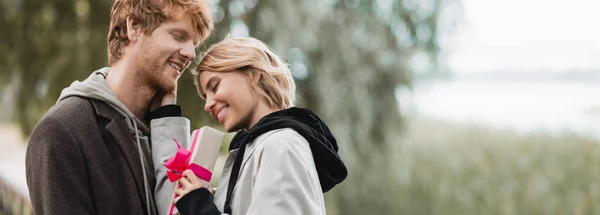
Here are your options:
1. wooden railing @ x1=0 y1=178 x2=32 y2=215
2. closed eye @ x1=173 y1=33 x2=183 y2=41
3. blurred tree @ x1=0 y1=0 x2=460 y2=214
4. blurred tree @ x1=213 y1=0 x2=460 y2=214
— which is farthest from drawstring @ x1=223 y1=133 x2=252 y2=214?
blurred tree @ x1=213 y1=0 x2=460 y2=214

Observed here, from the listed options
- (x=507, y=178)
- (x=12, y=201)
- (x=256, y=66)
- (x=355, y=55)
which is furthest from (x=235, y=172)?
(x=507, y=178)

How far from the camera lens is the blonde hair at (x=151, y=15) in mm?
1670

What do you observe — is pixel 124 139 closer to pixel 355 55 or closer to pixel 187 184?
pixel 187 184

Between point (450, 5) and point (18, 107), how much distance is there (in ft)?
8.96

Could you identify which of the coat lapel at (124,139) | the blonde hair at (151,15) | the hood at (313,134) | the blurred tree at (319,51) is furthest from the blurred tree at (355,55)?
the hood at (313,134)

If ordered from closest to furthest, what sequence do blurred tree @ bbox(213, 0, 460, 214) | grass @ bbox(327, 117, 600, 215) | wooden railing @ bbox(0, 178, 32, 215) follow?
1. wooden railing @ bbox(0, 178, 32, 215)
2. blurred tree @ bbox(213, 0, 460, 214)
3. grass @ bbox(327, 117, 600, 215)

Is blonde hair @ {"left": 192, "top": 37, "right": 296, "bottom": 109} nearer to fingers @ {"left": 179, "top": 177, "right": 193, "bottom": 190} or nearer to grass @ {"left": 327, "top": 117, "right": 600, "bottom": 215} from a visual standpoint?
fingers @ {"left": 179, "top": 177, "right": 193, "bottom": 190}

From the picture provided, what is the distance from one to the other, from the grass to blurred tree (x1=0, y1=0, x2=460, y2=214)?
147 centimetres

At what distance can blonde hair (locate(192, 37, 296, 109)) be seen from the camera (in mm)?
1545

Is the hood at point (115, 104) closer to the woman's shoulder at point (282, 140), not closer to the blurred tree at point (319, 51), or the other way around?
the woman's shoulder at point (282, 140)

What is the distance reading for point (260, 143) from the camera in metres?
1.45

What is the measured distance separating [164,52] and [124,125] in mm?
175

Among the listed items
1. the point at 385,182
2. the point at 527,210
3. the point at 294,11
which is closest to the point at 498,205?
the point at 527,210

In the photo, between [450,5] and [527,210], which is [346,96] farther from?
[527,210]
